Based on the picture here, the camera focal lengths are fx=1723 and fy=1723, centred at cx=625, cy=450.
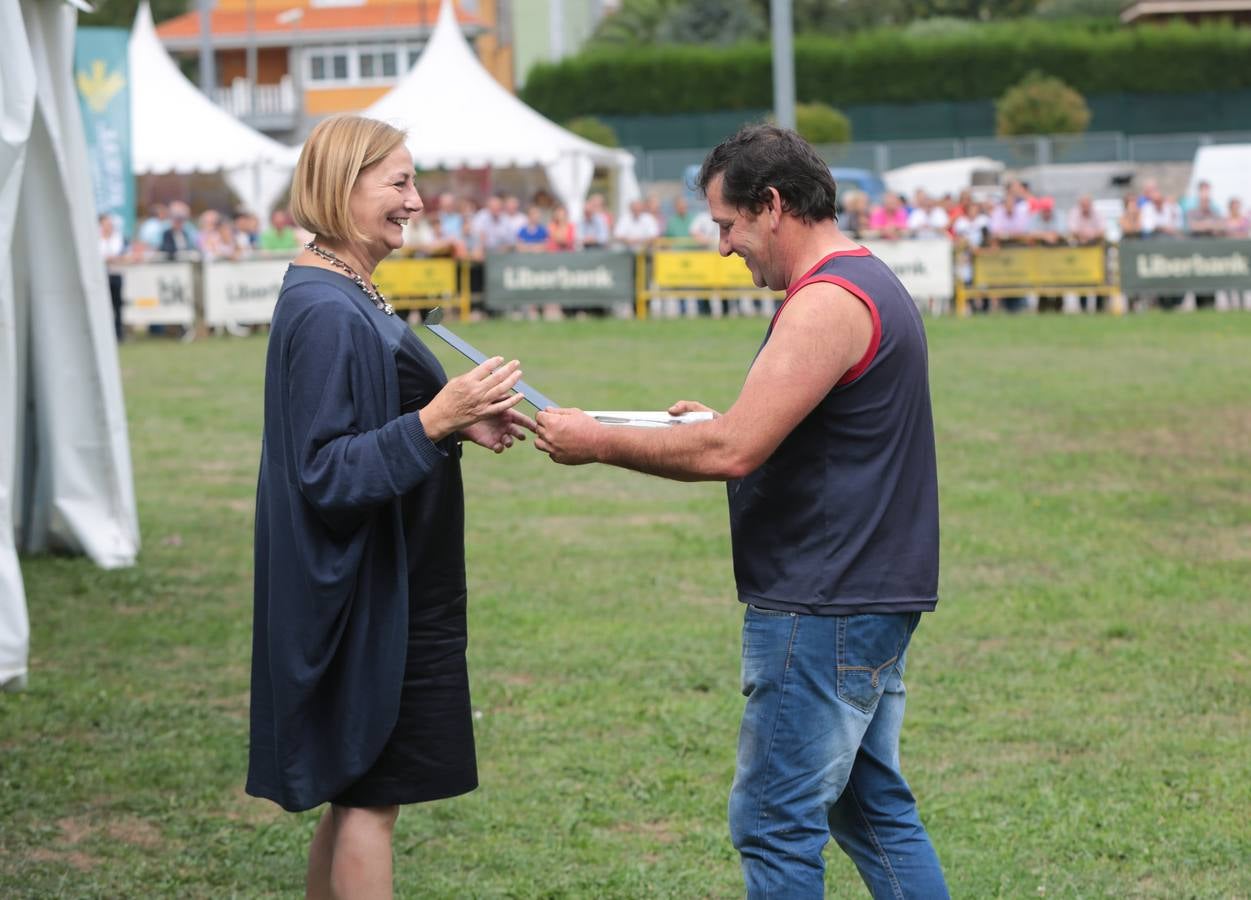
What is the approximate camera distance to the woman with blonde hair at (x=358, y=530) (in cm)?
367

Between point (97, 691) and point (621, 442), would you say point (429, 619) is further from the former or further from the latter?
point (97, 691)

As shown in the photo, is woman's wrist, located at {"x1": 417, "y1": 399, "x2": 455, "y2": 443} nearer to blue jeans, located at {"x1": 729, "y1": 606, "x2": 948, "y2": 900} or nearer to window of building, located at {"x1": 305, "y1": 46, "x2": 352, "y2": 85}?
blue jeans, located at {"x1": 729, "y1": 606, "x2": 948, "y2": 900}

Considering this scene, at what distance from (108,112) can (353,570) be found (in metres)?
22.2

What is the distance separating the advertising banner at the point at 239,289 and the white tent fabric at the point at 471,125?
17.7ft

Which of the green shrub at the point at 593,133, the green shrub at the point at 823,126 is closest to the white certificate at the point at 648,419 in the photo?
the green shrub at the point at 593,133

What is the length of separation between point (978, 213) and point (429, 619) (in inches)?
944

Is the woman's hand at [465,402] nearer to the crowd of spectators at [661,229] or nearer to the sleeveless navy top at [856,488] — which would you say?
the sleeveless navy top at [856,488]

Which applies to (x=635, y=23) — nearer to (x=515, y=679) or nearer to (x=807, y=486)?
(x=515, y=679)

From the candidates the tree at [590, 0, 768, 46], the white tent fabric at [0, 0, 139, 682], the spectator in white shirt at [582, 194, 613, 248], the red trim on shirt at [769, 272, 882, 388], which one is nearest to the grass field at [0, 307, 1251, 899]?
the white tent fabric at [0, 0, 139, 682]

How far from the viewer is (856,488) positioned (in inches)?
143

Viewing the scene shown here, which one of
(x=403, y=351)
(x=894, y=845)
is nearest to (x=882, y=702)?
(x=894, y=845)

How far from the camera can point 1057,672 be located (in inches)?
288

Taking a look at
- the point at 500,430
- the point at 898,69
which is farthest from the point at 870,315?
the point at 898,69

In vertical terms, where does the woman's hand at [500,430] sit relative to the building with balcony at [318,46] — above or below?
below
